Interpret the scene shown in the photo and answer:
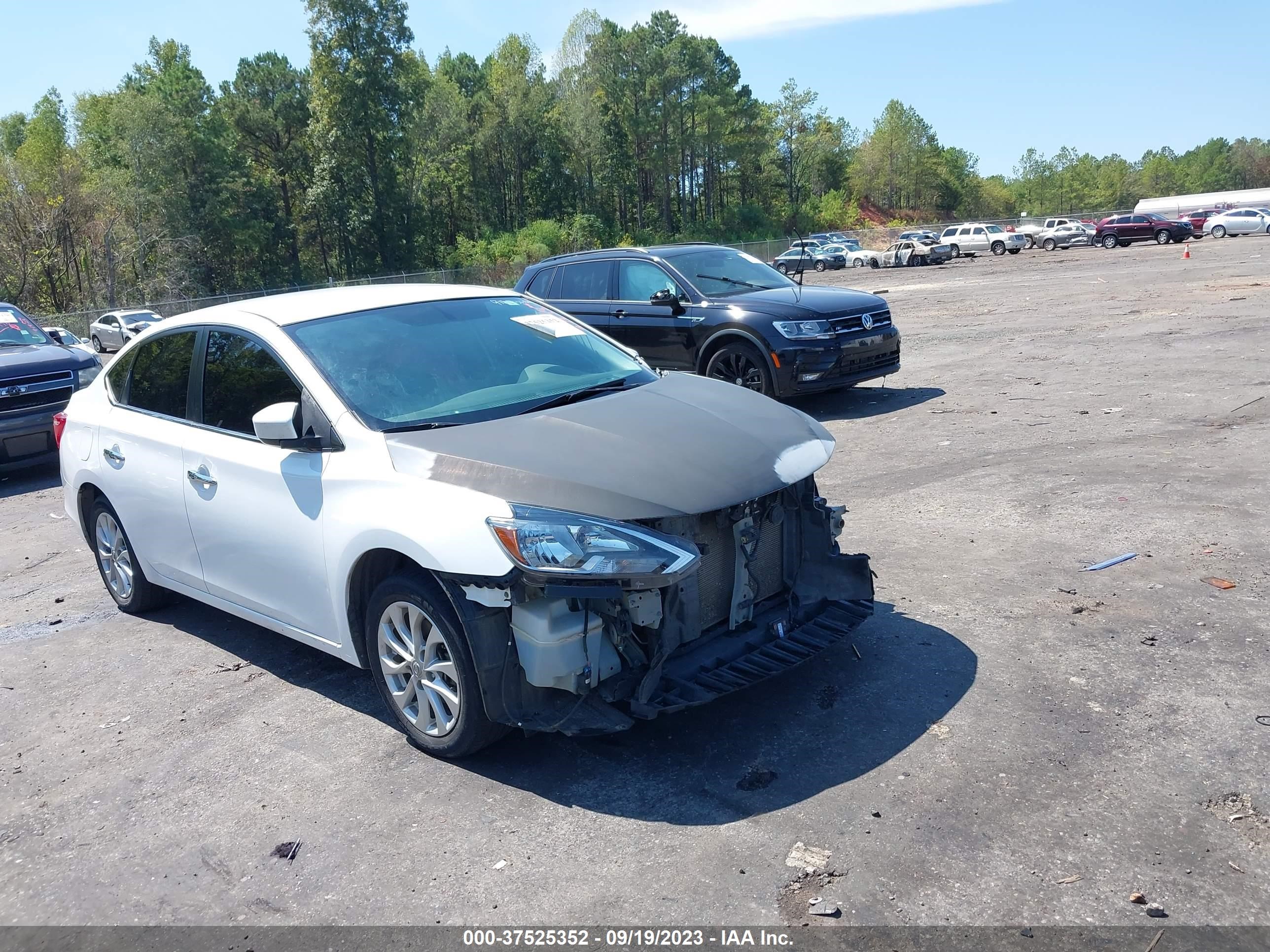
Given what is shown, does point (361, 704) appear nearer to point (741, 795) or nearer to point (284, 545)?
point (284, 545)

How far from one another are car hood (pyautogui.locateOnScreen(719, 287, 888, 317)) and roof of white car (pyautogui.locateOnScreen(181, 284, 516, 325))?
5.51m

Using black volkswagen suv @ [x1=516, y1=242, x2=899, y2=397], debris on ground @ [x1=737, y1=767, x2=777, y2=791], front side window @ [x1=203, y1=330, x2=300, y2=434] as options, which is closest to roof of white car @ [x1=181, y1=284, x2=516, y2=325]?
front side window @ [x1=203, y1=330, x2=300, y2=434]

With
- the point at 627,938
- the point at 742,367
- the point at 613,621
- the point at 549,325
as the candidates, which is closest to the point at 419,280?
the point at 742,367

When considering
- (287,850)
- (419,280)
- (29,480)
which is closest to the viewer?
(287,850)

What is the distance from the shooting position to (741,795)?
363 cm

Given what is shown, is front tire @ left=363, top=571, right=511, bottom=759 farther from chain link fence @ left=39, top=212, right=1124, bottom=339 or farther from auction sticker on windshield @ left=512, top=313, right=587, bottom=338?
chain link fence @ left=39, top=212, right=1124, bottom=339

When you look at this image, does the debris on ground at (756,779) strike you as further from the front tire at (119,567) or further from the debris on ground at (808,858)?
the front tire at (119,567)

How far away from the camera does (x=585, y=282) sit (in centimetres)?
1177

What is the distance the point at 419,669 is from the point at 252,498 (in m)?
1.27

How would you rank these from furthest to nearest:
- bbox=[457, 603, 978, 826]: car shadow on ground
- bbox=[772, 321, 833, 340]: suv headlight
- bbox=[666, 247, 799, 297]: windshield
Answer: bbox=[666, 247, 799, 297]: windshield
bbox=[772, 321, 833, 340]: suv headlight
bbox=[457, 603, 978, 826]: car shadow on ground

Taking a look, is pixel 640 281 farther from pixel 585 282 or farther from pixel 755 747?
pixel 755 747

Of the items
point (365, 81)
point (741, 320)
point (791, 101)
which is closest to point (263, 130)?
point (365, 81)

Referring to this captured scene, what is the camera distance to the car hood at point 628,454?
3.73 metres

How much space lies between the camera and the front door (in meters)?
4.41
